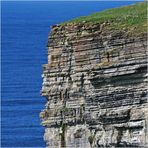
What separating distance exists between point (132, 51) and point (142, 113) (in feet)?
5.32

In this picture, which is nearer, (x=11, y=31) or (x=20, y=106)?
(x=20, y=106)

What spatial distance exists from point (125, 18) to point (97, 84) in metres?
2.33

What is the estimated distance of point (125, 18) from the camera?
110ft

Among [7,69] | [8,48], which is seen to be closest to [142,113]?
[7,69]

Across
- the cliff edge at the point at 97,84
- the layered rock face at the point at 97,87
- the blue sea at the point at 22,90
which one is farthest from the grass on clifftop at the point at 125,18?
the blue sea at the point at 22,90

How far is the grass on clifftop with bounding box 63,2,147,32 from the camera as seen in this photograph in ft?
107

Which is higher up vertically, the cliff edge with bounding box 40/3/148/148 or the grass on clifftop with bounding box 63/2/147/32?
the grass on clifftop with bounding box 63/2/147/32

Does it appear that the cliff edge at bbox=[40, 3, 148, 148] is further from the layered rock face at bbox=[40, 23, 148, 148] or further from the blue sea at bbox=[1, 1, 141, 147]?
the blue sea at bbox=[1, 1, 141, 147]

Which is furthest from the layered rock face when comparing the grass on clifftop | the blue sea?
the blue sea

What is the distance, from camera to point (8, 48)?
15500cm

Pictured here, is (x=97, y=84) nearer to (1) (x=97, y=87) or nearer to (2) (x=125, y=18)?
(1) (x=97, y=87)

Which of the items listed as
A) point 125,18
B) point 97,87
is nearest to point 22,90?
point 125,18

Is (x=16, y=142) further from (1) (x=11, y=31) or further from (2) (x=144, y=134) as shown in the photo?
(1) (x=11, y=31)

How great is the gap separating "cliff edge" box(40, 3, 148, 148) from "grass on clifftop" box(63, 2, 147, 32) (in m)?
0.06
